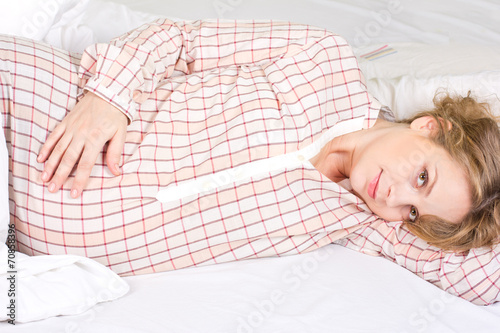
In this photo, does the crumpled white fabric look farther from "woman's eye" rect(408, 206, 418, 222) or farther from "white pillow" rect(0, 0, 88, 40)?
"woman's eye" rect(408, 206, 418, 222)

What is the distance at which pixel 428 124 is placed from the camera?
124cm

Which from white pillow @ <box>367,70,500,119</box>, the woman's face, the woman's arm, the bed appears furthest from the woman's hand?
white pillow @ <box>367,70,500,119</box>

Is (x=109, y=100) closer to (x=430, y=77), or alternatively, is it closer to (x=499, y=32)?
(x=430, y=77)

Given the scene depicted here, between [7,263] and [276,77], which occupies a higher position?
[276,77]

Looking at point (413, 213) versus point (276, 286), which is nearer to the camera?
point (276, 286)

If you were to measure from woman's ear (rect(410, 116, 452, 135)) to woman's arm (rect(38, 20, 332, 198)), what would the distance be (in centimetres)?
29

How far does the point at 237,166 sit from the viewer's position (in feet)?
A: 3.76

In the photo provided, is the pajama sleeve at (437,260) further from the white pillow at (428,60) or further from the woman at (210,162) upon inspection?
the white pillow at (428,60)

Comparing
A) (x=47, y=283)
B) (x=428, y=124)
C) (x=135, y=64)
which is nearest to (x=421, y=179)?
(x=428, y=124)

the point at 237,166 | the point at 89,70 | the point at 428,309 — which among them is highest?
the point at 89,70

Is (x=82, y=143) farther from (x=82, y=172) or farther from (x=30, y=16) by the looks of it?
(x=30, y=16)

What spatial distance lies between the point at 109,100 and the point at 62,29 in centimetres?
46

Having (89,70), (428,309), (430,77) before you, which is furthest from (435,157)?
(89,70)

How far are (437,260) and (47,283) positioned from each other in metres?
0.74
